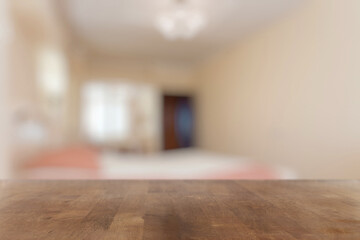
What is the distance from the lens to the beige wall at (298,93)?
2.08 metres

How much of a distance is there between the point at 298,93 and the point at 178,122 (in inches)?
115

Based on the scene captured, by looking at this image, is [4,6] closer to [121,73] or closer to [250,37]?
[250,37]

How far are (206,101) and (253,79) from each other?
4.91ft

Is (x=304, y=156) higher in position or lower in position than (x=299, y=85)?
lower

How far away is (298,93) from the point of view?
293 cm

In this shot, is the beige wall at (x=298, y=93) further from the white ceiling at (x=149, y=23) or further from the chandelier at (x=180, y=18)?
the chandelier at (x=180, y=18)

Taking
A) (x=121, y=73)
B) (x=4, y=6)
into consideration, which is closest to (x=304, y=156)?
(x=4, y=6)

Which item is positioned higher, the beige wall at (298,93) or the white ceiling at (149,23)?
the white ceiling at (149,23)

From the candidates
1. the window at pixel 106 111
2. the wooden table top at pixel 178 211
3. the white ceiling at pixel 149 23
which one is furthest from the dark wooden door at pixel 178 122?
the wooden table top at pixel 178 211

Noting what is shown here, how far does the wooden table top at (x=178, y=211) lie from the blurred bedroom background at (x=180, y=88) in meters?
1.07

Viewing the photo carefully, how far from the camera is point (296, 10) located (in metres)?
2.91

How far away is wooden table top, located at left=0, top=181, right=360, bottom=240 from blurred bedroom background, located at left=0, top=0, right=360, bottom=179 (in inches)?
42.0

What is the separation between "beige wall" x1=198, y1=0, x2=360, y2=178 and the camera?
208 cm

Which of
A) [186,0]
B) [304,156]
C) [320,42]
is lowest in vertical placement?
[304,156]
